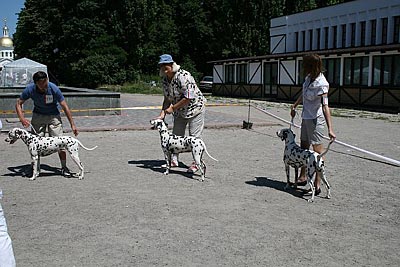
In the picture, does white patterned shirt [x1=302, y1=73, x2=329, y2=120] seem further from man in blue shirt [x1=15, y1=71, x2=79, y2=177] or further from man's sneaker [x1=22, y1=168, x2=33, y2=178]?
man's sneaker [x1=22, y1=168, x2=33, y2=178]

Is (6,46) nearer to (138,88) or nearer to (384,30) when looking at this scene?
(138,88)

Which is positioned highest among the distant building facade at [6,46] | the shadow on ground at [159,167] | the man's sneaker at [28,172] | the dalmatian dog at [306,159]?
the distant building facade at [6,46]

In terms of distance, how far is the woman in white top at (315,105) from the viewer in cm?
739

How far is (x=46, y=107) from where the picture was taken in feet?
29.3

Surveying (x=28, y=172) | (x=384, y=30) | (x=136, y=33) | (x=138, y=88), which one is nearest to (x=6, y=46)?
(x=136, y=33)

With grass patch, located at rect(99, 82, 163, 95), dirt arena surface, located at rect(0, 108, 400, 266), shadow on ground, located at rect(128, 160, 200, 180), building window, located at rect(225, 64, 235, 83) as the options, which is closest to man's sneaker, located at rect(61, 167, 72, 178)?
dirt arena surface, located at rect(0, 108, 400, 266)

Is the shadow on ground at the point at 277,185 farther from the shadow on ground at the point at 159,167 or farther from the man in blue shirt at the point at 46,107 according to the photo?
the man in blue shirt at the point at 46,107

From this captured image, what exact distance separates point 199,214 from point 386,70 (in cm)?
2433

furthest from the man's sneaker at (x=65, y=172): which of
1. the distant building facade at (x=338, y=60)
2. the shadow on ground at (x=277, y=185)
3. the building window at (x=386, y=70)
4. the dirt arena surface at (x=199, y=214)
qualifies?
the building window at (x=386, y=70)

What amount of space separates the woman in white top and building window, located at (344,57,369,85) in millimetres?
23541

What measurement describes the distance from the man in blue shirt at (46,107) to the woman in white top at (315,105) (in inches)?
148

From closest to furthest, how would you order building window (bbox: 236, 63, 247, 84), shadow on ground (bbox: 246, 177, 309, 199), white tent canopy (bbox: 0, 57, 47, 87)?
shadow on ground (bbox: 246, 177, 309, 199)
white tent canopy (bbox: 0, 57, 47, 87)
building window (bbox: 236, 63, 247, 84)

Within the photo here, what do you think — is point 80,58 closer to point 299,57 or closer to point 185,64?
point 185,64

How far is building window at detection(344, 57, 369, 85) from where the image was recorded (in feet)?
98.2
